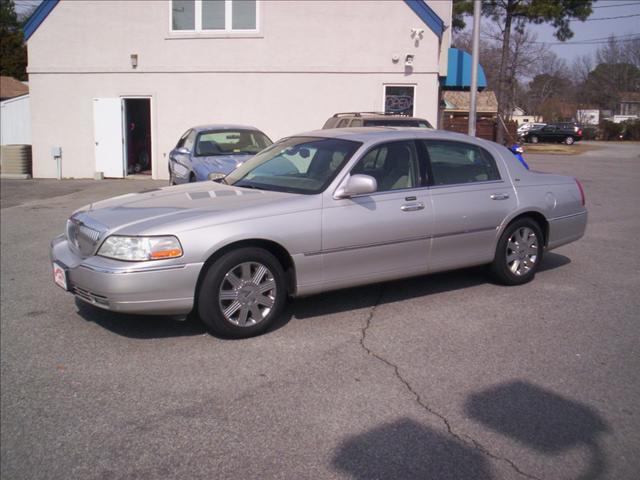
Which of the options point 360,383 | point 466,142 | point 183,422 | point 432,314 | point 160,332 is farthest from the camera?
point 466,142

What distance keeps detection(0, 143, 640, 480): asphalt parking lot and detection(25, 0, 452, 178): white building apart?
35.5 ft

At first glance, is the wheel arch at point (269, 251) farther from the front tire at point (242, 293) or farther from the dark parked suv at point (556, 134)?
the dark parked suv at point (556, 134)

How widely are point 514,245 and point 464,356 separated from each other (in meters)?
2.17

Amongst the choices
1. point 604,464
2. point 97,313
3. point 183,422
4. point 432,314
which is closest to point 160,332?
point 97,313

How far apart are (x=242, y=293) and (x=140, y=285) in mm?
780

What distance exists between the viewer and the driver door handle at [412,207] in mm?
5750

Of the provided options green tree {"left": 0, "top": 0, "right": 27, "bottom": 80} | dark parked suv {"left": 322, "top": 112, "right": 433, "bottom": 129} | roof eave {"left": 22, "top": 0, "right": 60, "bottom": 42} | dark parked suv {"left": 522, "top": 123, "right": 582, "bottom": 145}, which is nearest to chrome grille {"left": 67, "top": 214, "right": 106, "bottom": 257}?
dark parked suv {"left": 322, "top": 112, "right": 433, "bottom": 129}

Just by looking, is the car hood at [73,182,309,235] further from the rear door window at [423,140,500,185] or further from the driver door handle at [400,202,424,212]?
the rear door window at [423,140,500,185]

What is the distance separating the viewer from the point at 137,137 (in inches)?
790

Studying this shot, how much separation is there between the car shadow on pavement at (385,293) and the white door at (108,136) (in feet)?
43.4

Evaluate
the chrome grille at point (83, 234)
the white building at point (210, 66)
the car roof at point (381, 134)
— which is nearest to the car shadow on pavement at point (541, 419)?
the car roof at point (381, 134)

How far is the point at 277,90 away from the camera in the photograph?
17125mm

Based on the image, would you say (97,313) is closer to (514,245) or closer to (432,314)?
(432,314)

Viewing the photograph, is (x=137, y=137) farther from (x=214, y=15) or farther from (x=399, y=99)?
(x=399, y=99)
